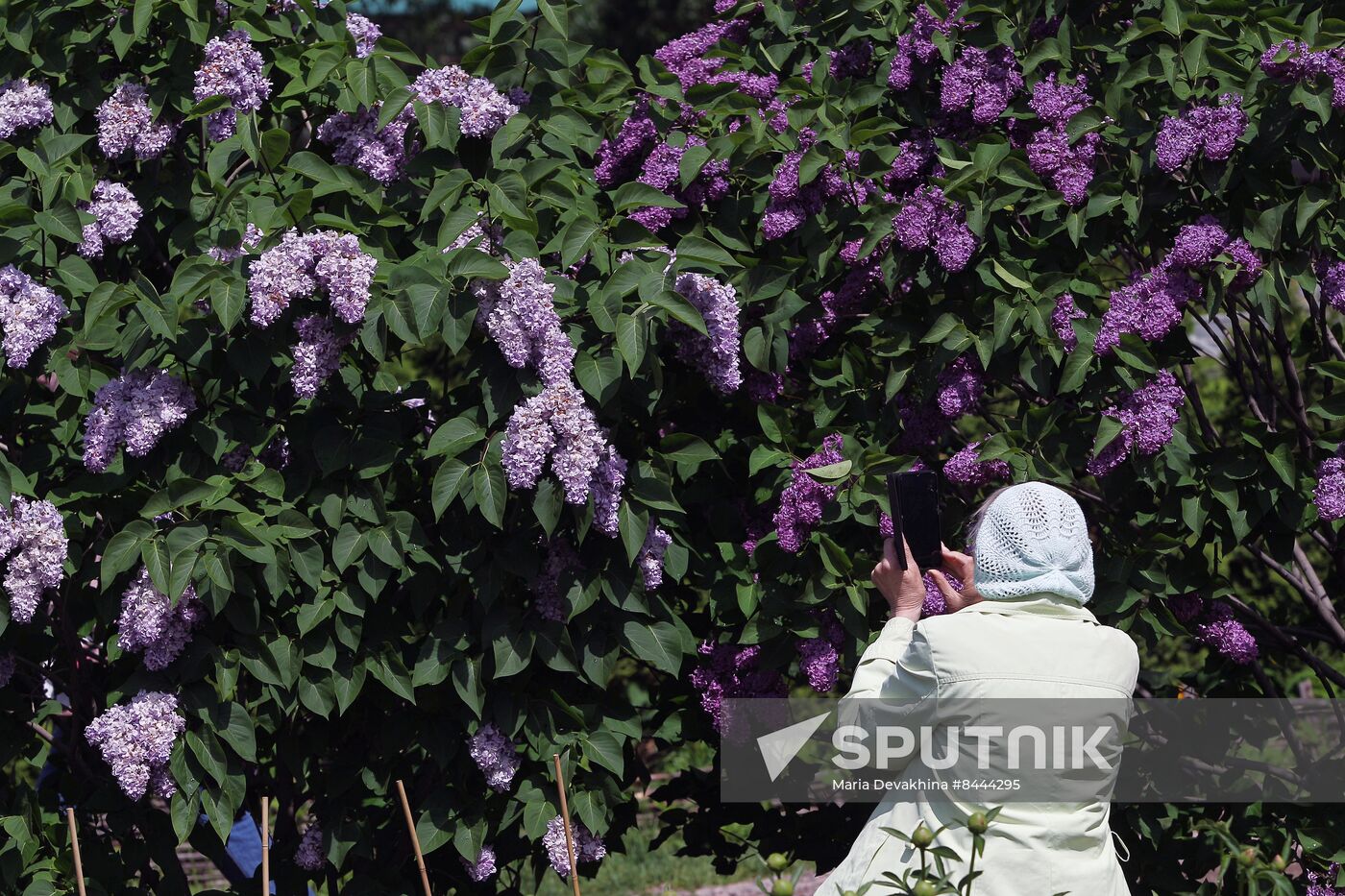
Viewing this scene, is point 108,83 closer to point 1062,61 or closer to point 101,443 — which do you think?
point 101,443

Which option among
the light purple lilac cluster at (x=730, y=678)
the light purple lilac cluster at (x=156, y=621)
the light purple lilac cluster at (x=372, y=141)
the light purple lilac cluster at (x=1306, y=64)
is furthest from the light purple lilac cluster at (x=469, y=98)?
the light purple lilac cluster at (x=1306, y=64)

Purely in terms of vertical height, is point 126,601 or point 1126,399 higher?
point 1126,399

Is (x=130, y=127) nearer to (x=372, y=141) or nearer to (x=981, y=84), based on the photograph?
(x=372, y=141)

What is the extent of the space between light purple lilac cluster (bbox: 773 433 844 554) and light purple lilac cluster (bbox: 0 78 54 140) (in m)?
1.74

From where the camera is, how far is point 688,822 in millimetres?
3621

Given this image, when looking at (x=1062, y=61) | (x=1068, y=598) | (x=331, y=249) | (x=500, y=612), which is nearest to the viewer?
(x=1068, y=598)

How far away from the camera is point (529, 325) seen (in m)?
2.82

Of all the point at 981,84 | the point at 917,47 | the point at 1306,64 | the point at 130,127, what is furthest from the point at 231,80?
the point at 1306,64

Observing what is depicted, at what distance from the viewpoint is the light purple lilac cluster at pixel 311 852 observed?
10.3ft

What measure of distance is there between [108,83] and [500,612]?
1477 millimetres

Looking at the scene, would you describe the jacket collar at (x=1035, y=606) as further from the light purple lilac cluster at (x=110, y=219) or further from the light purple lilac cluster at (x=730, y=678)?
the light purple lilac cluster at (x=110, y=219)

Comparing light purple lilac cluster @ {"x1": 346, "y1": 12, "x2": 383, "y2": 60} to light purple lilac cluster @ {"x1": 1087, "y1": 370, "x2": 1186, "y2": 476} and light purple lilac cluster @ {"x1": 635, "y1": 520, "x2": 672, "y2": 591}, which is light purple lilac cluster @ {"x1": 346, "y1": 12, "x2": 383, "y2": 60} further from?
light purple lilac cluster @ {"x1": 1087, "y1": 370, "x2": 1186, "y2": 476}

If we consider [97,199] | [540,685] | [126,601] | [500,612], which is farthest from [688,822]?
[97,199]

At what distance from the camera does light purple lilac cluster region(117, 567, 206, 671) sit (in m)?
2.81
